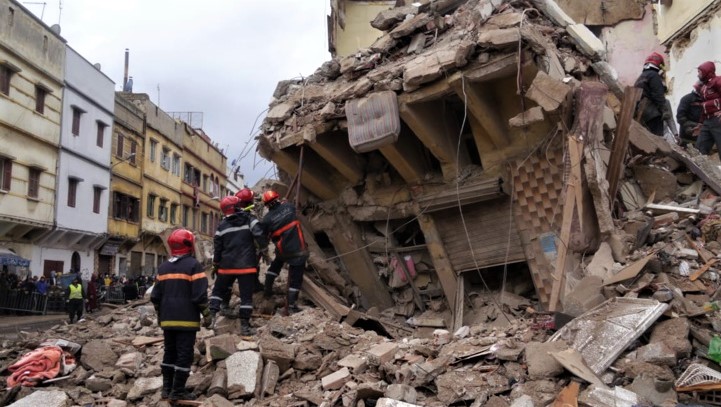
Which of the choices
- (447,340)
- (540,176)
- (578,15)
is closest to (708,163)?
(540,176)

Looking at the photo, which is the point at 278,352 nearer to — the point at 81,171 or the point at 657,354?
the point at 657,354

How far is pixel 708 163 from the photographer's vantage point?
7.56 m

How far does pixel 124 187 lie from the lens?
26781 mm

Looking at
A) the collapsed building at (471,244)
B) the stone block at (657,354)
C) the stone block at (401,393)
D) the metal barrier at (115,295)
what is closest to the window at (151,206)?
the metal barrier at (115,295)

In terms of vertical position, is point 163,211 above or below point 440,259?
above

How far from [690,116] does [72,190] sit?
21.4 m

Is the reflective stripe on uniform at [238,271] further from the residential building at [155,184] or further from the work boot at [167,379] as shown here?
the residential building at [155,184]

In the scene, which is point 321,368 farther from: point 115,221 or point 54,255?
point 115,221

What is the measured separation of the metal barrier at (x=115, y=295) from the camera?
2017 cm

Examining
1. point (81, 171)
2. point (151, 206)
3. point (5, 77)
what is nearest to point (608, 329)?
point (5, 77)

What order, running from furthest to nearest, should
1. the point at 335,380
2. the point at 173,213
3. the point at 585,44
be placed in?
the point at 173,213 < the point at 585,44 < the point at 335,380

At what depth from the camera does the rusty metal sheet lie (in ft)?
13.8

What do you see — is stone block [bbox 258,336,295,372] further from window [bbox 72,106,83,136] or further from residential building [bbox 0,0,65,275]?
window [bbox 72,106,83,136]

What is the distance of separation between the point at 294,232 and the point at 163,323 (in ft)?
8.32
